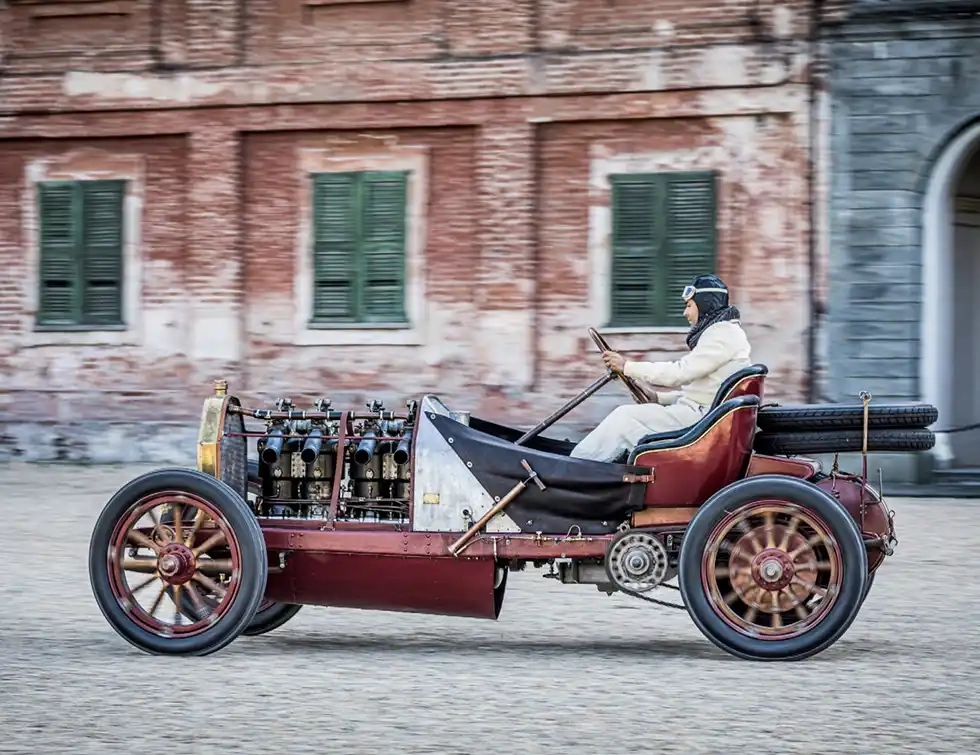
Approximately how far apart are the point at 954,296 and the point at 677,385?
10506 millimetres

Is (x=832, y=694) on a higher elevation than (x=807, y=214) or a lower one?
lower

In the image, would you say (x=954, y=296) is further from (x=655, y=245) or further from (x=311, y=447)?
(x=311, y=447)

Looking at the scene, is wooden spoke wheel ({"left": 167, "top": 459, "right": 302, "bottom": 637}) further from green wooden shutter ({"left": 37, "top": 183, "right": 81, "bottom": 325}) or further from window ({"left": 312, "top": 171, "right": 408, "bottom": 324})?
green wooden shutter ({"left": 37, "top": 183, "right": 81, "bottom": 325})

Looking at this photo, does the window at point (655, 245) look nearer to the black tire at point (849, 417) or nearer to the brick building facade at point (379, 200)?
the brick building facade at point (379, 200)

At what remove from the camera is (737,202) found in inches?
677

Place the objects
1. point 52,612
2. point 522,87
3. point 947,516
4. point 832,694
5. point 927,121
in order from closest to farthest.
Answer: point 832,694 → point 52,612 → point 947,516 → point 927,121 → point 522,87

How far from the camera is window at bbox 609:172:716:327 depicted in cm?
1739

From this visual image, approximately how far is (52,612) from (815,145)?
9.76 meters

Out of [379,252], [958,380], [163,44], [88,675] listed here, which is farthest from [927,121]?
[88,675]

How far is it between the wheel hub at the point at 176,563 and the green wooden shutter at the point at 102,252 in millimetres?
11602

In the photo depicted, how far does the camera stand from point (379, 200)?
18.2 m

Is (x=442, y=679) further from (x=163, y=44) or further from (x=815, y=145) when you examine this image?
(x=163, y=44)

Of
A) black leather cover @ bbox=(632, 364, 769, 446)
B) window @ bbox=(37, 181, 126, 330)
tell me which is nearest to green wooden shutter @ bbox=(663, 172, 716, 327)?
window @ bbox=(37, 181, 126, 330)

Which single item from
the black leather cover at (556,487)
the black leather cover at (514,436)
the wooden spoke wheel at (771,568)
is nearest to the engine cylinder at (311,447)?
the black leather cover at (556,487)
